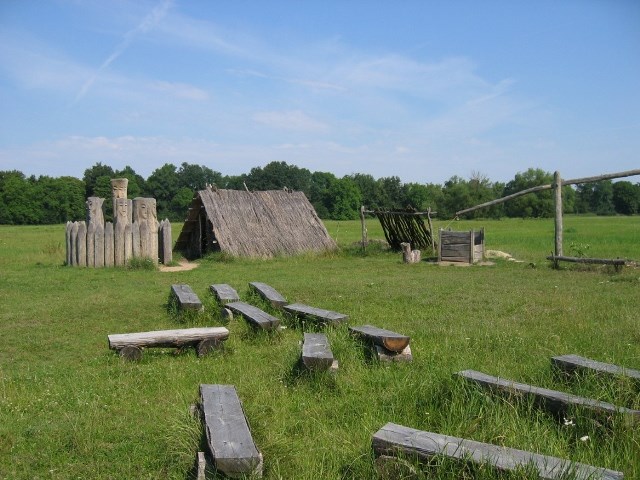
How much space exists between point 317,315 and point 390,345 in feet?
5.78

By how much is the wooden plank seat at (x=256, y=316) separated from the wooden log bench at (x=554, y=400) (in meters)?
3.06

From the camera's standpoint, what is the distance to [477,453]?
312 cm

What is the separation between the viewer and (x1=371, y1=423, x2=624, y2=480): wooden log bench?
9.36ft

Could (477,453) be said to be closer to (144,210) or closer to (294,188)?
(144,210)

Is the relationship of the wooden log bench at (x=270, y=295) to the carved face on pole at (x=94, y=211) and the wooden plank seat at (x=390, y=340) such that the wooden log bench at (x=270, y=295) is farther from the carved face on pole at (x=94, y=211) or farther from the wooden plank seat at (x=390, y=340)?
the carved face on pole at (x=94, y=211)

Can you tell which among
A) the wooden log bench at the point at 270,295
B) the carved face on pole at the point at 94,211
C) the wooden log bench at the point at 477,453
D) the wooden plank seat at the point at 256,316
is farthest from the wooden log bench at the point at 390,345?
the carved face on pole at the point at 94,211

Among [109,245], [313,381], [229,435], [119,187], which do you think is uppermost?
[119,187]

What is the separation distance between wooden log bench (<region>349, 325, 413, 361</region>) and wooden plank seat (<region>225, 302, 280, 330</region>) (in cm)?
149

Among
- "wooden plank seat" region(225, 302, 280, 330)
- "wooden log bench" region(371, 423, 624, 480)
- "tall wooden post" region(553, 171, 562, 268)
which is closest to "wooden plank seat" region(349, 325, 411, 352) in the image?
"wooden plank seat" region(225, 302, 280, 330)

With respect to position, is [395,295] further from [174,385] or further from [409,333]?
[174,385]

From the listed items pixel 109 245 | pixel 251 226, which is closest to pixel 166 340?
pixel 109 245

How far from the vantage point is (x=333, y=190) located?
81.4m

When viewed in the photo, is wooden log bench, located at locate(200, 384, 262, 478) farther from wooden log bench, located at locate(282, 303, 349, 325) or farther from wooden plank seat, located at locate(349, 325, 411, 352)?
wooden log bench, located at locate(282, 303, 349, 325)

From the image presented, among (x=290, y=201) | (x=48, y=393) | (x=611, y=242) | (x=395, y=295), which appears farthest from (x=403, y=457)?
(x=611, y=242)
